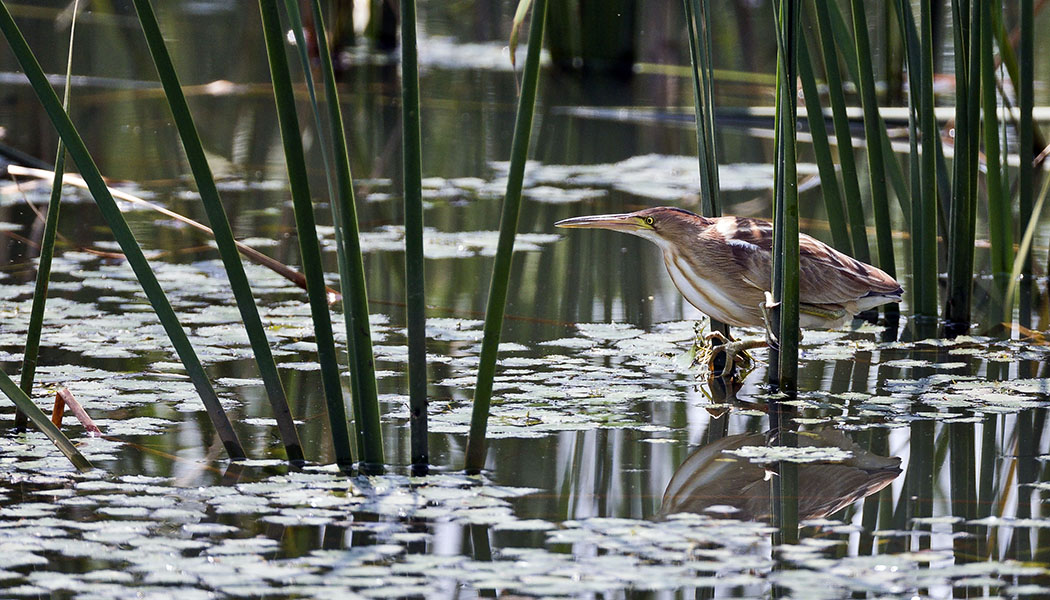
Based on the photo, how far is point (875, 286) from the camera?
4305mm

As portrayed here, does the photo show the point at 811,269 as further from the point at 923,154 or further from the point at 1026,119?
the point at 1026,119

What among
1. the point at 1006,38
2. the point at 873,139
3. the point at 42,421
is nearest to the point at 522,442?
the point at 42,421

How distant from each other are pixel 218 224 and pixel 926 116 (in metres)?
2.51

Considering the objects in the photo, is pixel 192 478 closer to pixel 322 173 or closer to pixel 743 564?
pixel 743 564

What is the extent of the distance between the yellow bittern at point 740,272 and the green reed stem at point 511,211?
119 cm

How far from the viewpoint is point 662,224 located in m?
4.35

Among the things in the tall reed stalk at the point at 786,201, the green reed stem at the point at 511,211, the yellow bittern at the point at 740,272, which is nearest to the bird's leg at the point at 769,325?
the tall reed stalk at the point at 786,201

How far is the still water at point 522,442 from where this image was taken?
2641 millimetres

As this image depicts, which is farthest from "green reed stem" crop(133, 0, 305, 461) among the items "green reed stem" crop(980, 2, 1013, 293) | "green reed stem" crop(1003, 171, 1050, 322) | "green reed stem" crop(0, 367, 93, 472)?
"green reed stem" crop(1003, 171, 1050, 322)

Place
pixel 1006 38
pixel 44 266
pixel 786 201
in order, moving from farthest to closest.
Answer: pixel 1006 38 < pixel 786 201 < pixel 44 266

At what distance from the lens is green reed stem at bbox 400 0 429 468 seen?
9.29ft

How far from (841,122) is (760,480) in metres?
1.49

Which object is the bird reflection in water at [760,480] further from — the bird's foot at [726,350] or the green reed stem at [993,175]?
the green reed stem at [993,175]

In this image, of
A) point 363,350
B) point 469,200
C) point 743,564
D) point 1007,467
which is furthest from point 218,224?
point 469,200
